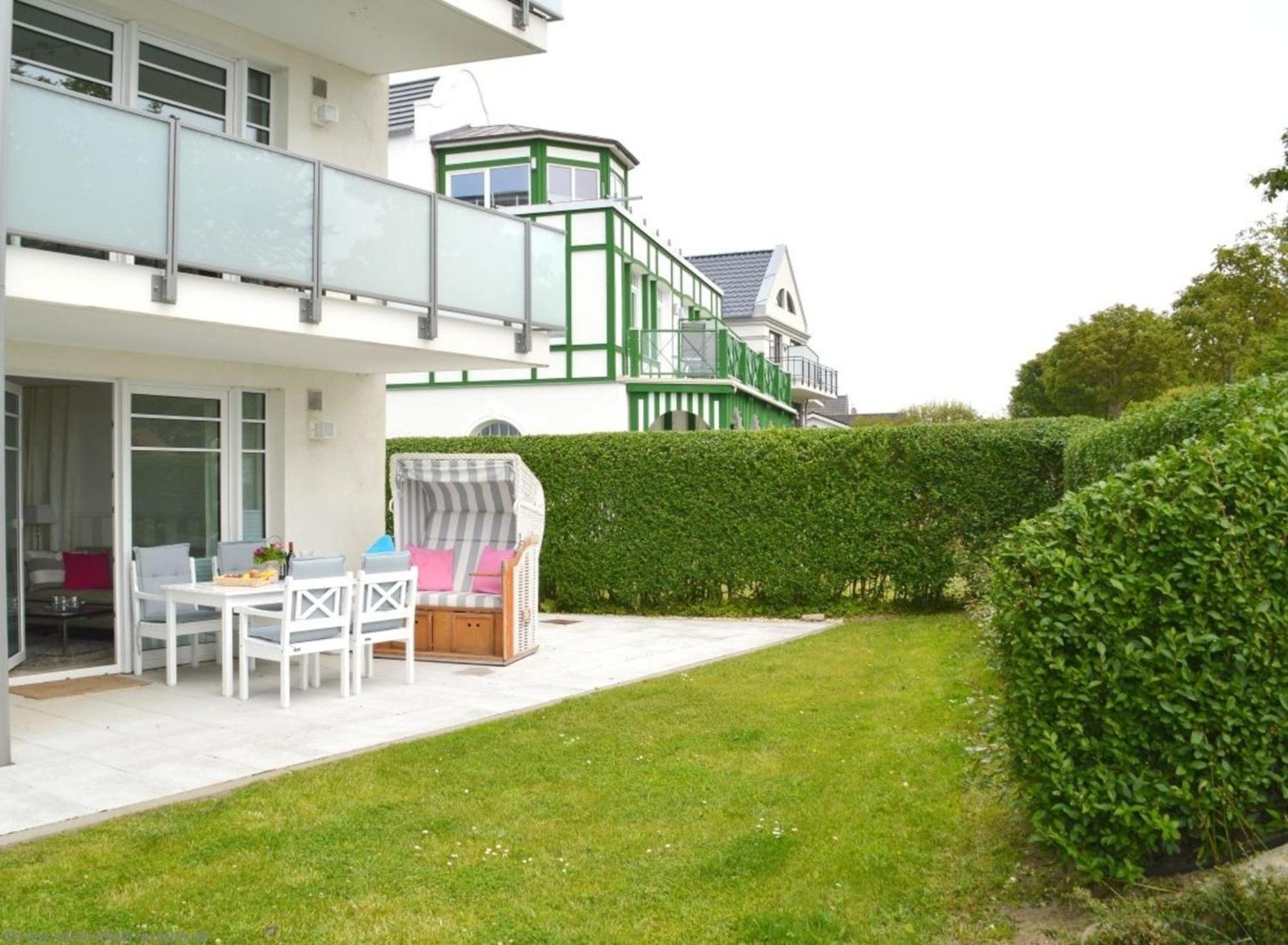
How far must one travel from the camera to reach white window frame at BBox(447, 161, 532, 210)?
84.9 feet

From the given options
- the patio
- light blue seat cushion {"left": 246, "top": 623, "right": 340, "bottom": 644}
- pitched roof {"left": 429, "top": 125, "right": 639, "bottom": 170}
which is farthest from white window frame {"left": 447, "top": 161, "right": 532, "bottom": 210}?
light blue seat cushion {"left": 246, "top": 623, "right": 340, "bottom": 644}

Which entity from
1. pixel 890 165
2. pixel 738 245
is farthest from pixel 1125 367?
pixel 890 165

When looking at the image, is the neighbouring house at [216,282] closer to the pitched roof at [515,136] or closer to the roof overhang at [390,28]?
the roof overhang at [390,28]

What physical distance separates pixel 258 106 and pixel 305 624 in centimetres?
555

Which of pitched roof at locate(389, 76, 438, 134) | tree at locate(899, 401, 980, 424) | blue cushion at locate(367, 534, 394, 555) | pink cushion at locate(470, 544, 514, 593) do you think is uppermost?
pitched roof at locate(389, 76, 438, 134)

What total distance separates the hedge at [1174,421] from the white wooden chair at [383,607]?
6107 millimetres

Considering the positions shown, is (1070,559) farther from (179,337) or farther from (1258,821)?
(179,337)

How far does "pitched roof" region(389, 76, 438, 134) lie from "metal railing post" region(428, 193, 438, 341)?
65.9 ft

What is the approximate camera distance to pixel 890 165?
1159cm

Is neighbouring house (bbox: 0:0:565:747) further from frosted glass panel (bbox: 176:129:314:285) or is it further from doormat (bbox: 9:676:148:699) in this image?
doormat (bbox: 9:676:148:699)

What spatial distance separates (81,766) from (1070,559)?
5.99 meters

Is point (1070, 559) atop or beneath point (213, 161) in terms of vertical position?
beneath

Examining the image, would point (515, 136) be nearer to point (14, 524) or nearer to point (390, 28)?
point (390, 28)

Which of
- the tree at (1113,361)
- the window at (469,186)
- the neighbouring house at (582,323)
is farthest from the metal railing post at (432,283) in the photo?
the tree at (1113,361)
